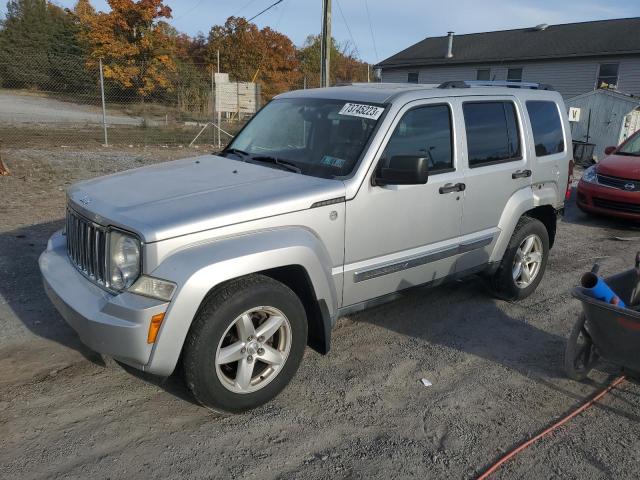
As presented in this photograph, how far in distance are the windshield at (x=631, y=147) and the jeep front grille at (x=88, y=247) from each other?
9.46 metres

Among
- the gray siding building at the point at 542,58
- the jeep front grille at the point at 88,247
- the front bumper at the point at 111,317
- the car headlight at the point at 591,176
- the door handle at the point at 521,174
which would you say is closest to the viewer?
the front bumper at the point at 111,317

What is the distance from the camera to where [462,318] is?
16.0ft

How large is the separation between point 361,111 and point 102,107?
15.3 m

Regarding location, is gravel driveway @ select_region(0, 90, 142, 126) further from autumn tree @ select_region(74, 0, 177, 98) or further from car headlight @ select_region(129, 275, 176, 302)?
car headlight @ select_region(129, 275, 176, 302)

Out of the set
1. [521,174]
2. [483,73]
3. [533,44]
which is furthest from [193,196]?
[533,44]

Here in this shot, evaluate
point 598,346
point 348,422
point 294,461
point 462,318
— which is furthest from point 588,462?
point 462,318

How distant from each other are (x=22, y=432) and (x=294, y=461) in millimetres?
1544

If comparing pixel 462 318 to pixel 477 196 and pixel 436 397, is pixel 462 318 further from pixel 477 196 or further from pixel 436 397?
pixel 436 397

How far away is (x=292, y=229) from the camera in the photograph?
330 centimetres

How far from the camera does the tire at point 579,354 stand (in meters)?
3.65

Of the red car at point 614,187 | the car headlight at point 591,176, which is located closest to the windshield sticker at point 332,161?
the red car at point 614,187

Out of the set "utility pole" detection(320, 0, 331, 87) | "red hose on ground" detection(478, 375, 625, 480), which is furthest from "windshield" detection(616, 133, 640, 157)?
"red hose on ground" detection(478, 375, 625, 480)

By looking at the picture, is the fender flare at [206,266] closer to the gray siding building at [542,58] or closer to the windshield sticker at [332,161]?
the windshield sticker at [332,161]

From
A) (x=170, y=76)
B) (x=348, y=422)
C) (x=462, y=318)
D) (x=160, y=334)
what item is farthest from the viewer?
(x=170, y=76)
